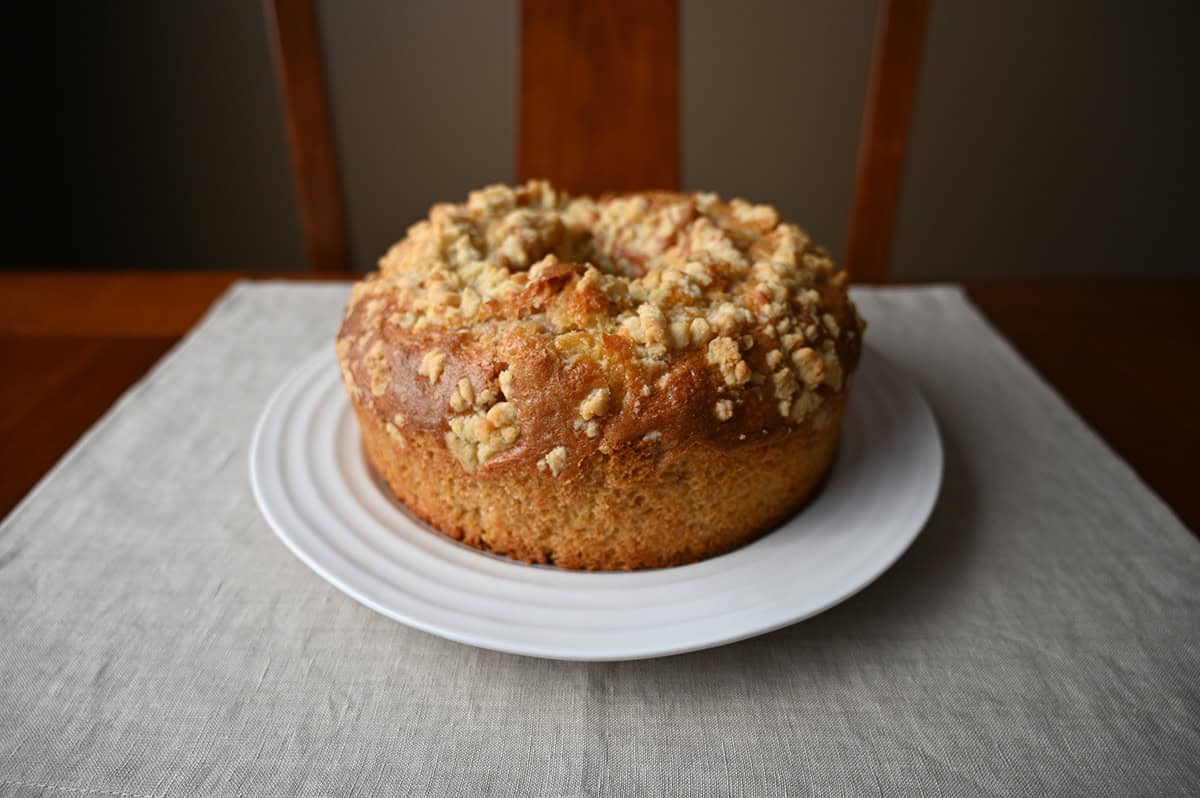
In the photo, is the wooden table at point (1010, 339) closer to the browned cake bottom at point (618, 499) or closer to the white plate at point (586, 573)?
the white plate at point (586, 573)

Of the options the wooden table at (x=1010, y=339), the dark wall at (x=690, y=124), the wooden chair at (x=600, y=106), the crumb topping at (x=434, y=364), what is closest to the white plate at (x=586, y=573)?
the crumb topping at (x=434, y=364)

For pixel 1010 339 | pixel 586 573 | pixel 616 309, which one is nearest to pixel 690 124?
pixel 1010 339

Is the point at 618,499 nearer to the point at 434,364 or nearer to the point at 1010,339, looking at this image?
the point at 434,364

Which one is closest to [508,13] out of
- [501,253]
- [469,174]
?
[469,174]

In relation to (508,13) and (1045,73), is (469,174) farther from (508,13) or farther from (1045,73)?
(1045,73)

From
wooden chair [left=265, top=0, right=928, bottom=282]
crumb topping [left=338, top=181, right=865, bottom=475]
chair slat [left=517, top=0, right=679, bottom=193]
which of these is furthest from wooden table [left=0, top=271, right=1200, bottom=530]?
chair slat [left=517, top=0, right=679, bottom=193]

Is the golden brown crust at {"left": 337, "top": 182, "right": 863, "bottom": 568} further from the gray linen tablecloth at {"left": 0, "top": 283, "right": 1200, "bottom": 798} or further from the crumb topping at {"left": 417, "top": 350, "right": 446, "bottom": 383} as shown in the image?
the gray linen tablecloth at {"left": 0, "top": 283, "right": 1200, "bottom": 798}
